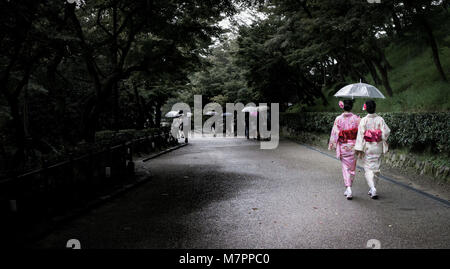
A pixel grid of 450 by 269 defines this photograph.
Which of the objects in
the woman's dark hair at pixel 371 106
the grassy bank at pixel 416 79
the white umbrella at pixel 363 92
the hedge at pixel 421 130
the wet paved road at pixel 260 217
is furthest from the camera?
the grassy bank at pixel 416 79

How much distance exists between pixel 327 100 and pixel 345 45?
412 inches

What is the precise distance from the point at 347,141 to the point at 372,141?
19.1 inches

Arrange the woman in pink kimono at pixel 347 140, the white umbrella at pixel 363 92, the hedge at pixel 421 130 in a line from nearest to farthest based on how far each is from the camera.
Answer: the woman in pink kimono at pixel 347 140 < the hedge at pixel 421 130 < the white umbrella at pixel 363 92

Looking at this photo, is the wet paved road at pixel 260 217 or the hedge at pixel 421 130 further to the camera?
the hedge at pixel 421 130

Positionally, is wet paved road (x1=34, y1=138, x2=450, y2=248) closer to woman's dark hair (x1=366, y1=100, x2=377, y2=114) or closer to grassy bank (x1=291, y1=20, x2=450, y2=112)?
woman's dark hair (x1=366, y1=100, x2=377, y2=114)

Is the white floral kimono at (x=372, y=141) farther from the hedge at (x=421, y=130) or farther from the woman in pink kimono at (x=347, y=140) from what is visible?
the hedge at (x=421, y=130)

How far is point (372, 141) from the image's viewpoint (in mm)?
6738

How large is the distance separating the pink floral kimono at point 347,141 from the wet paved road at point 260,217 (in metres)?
0.55

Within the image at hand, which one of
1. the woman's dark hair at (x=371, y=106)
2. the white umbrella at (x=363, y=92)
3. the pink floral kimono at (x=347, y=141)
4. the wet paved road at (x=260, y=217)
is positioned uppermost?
the white umbrella at (x=363, y=92)

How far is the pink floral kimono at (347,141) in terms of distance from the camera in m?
6.88

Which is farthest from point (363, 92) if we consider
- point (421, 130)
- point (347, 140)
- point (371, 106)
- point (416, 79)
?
point (416, 79)

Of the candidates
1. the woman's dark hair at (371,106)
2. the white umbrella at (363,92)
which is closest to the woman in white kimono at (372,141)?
the woman's dark hair at (371,106)

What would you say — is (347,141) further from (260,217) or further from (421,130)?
A: (421,130)
